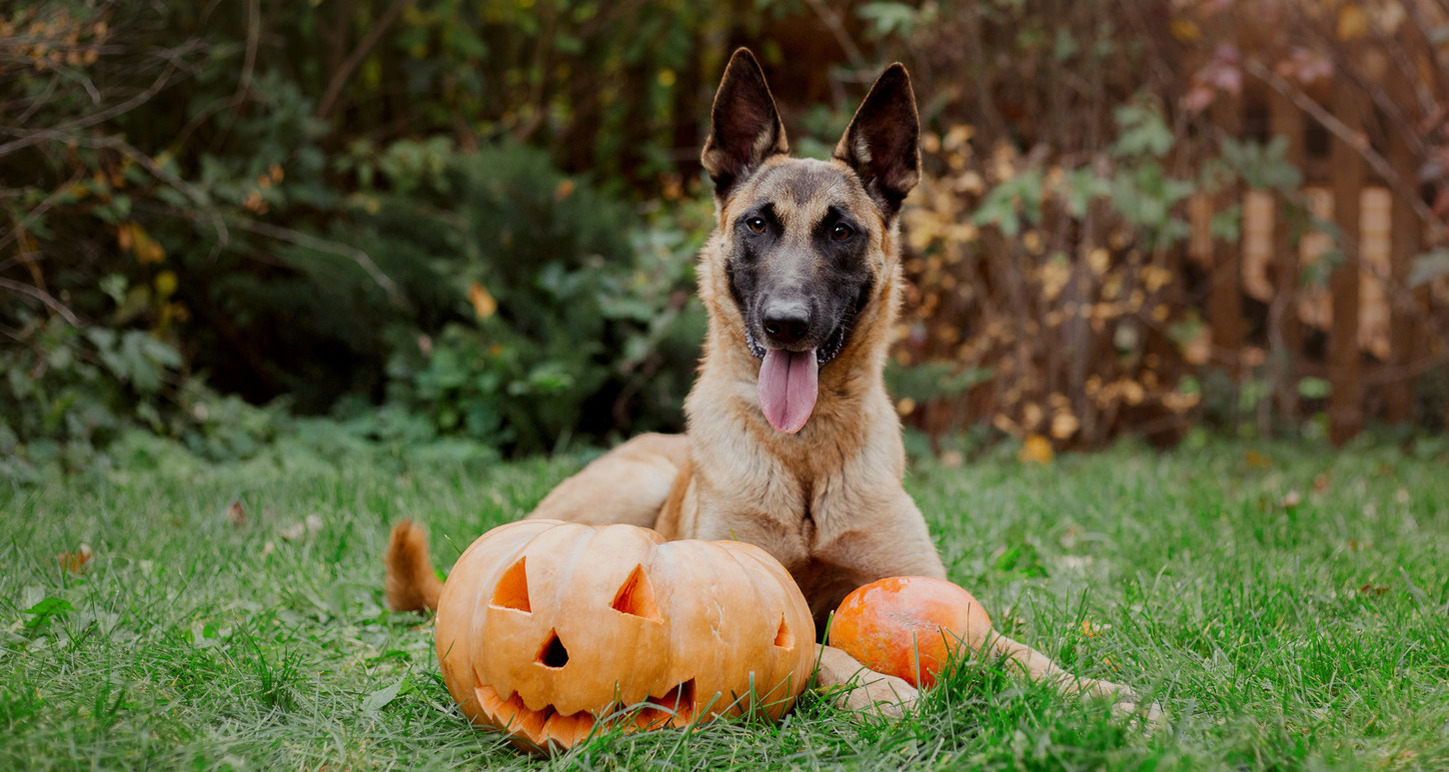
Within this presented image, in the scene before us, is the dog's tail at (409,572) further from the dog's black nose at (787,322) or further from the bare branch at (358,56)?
the bare branch at (358,56)

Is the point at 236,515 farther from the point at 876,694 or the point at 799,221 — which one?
the point at 876,694

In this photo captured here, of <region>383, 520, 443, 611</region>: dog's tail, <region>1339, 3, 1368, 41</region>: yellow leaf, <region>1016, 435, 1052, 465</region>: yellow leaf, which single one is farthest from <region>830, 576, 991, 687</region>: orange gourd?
<region>1339, 3, 1368, 41</region>: yellow leaf

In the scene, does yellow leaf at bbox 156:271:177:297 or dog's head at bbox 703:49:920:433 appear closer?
dog's head at bbox 703:49:920:433

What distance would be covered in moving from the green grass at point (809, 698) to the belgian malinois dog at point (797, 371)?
0.35 m

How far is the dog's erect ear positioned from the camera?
3.07 metres

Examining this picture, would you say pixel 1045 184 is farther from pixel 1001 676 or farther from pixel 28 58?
pixel 28 58

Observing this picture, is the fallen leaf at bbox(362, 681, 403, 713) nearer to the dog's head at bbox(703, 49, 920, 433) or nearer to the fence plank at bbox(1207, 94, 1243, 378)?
the dog's head at bbox(703, 49, 920, 433)

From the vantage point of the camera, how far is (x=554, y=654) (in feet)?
6.66

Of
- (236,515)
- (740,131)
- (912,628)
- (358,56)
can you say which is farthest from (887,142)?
(358,56)

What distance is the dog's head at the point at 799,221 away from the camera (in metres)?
2.71

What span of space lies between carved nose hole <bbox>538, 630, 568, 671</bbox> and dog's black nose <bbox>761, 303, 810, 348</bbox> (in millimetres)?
1054

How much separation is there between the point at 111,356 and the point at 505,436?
1.98 meters

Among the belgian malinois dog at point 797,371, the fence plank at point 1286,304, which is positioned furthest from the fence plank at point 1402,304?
the belgian malinois dog at point 797,371

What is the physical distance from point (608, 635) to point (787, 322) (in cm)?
108
